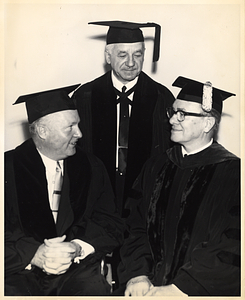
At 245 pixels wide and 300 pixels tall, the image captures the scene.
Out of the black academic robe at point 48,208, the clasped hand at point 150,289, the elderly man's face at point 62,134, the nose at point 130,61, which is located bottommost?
the clasped hand at point 150,289

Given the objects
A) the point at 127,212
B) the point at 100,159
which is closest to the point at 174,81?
the point at 100,159

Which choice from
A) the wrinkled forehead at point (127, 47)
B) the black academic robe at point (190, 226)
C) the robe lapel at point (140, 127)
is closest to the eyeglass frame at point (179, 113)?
the robe lapel at point (140, 127)

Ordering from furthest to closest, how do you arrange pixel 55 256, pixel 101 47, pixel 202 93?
pixel 101 47 → pixel 202 93 → pixel 55 256

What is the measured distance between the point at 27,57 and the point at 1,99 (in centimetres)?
36

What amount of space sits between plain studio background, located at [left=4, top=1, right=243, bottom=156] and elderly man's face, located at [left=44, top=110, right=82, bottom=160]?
24cm

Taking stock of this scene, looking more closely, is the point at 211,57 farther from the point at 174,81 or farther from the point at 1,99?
the point at 1,99

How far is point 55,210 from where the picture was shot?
3.19 meters

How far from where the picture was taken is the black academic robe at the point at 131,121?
10.7 feet

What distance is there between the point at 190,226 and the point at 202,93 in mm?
946

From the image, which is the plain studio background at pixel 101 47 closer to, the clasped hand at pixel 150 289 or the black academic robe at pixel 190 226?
the black academic robe at pixel 190 226

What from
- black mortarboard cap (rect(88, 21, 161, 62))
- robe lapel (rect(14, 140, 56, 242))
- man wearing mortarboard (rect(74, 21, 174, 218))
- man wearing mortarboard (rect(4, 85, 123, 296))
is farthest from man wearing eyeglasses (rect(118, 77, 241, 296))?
robe lapel (rect(14, 140, 56, 242))

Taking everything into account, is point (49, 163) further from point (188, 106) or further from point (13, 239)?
point (188, 106)

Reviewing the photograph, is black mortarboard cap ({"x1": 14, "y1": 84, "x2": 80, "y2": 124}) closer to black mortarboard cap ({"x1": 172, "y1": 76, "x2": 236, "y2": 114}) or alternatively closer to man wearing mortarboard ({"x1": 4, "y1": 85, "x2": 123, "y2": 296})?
man wearing mortarboard ({"x1": 4, "y1": 85, "x2": 123, "y2": 296})

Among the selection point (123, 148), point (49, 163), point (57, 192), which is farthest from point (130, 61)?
point (57, 192)
